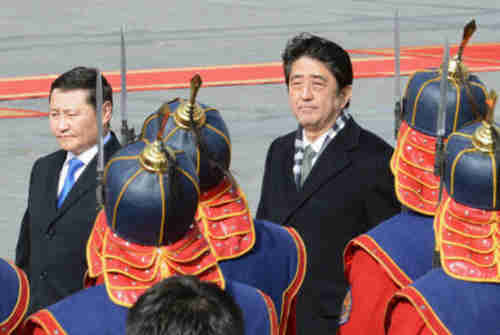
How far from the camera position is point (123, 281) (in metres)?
2.76

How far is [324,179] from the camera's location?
13.9 ft

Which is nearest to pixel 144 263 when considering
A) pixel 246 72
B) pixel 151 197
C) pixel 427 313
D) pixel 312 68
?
pixel 151 197

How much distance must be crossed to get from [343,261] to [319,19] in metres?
15.4

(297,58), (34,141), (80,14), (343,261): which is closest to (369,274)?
(343,261)

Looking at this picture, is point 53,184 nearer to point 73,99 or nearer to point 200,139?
point 73,99

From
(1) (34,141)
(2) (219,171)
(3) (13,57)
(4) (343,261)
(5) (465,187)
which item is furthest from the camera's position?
(3) (13,57)

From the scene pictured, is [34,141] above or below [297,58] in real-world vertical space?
below

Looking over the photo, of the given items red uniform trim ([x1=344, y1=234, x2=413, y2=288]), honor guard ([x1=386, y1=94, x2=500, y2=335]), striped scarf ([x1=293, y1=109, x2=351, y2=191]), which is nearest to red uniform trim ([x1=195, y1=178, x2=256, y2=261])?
red uniform trim ([x1=344, y1=234, x2=413, y2=288])

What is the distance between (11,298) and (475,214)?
149 centimetres

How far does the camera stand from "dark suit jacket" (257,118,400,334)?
4168 mm

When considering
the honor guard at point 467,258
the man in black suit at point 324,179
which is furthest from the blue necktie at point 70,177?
the honor guard at point 467,258

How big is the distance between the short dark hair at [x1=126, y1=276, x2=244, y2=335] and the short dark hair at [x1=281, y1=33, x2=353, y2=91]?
228 cm

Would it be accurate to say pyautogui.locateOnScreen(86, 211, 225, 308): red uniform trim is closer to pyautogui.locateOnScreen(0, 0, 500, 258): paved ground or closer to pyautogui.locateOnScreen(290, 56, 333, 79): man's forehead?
pyautogui.locateOnScreen(290, 56, 333, 79): man's forehead

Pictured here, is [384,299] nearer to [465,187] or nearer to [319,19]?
[465,187]
